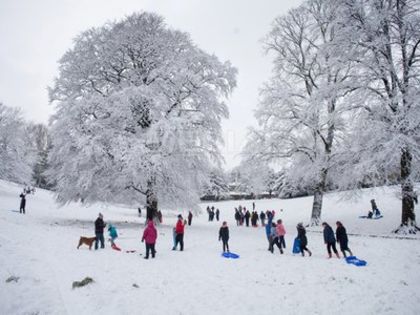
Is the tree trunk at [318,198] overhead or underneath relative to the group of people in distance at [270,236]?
overhead

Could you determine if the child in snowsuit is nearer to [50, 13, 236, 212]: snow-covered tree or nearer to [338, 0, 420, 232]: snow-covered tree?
[338, 0, 420, 232]: snow-covered tree

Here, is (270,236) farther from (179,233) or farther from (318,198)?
(318,198)

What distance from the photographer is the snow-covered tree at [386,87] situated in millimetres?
15289

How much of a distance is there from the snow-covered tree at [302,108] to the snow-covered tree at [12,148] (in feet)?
112

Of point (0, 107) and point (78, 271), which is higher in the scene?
point (0, 107)

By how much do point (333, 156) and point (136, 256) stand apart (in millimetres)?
13892

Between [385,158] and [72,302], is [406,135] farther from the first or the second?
[72,302]

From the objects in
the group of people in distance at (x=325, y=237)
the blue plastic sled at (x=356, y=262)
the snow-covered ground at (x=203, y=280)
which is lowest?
the snow-covered ground at (x=203, y=280)

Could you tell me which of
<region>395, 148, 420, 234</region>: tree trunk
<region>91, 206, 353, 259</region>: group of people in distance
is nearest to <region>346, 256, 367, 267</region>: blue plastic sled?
<region>91, 206, 353, 259</region>: group of people in distance

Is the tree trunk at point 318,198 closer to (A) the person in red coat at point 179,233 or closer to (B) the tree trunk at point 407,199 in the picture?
(B) the tree trunk at point 407,199

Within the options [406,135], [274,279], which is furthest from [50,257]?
[406,135]

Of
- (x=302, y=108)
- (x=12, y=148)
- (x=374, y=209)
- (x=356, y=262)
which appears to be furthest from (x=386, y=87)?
(x=12, y=148)

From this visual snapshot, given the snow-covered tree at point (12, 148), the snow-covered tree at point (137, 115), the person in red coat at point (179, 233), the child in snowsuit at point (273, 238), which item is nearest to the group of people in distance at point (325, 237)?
the child in snowsuit at point (273, 238)

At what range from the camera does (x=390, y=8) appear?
17.0 meters
